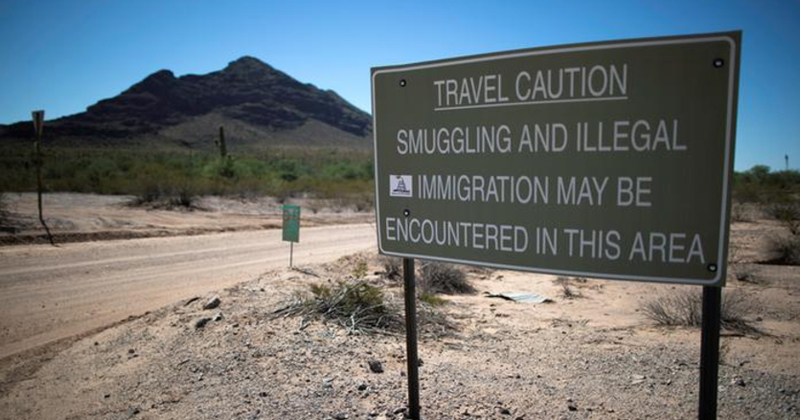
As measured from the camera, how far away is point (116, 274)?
9.48 meters

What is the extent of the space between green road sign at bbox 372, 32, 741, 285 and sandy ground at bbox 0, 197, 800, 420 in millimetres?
1472

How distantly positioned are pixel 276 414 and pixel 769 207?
80.1 feet

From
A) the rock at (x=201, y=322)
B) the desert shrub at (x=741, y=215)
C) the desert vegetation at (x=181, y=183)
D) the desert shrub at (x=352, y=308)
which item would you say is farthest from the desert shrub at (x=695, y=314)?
the desert vegetation at (x=181, y=183)

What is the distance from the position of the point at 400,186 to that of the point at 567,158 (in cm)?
107

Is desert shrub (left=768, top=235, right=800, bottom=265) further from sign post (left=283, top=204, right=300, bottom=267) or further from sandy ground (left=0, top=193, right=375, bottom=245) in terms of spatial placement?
sandy ground (left=0, top=193, right=375, bottom=245)

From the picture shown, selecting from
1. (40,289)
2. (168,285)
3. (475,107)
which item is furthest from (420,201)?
(40,289)

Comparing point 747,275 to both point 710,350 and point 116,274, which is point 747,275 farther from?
point 116,274

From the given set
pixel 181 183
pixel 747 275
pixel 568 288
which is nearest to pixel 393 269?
pixel 568 288

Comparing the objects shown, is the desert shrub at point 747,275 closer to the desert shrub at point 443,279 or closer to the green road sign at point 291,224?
the desert shrub at point 443,279

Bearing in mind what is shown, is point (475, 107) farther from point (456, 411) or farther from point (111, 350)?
point (111, 350)

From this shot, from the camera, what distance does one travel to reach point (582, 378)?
14.2ft

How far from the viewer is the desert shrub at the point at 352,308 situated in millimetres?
5555

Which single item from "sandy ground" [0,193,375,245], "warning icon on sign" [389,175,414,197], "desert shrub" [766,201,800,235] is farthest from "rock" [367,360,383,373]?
"desert shrub" [766,201,800,235]

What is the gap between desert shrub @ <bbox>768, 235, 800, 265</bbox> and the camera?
10.9 m
